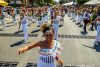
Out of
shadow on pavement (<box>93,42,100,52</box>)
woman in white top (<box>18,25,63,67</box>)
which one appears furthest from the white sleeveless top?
shadow on pavement (<box>93,42,100,52</box>)

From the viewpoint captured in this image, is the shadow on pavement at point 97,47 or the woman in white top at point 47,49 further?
the shadow on pavement at point 97,47

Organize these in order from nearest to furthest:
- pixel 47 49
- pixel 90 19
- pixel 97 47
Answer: pixel 47 49 < pixel 97 47 < pixel 90 19

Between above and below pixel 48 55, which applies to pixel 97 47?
below

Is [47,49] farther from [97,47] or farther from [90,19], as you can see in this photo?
[90,19]

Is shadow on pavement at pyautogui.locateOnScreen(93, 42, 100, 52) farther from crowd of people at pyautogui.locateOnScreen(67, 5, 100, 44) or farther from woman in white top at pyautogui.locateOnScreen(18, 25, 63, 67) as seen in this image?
woman in white top at pyautogui.locateOnScreen(18, 25, 63, 67)

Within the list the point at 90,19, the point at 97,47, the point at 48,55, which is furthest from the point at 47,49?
the point at 90,19

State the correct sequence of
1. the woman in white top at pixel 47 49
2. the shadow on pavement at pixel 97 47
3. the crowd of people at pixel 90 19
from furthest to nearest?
the crowd of people at pixel 90 19, the shadow on pavement at pixel 97 47, the woman in white top at pixel 47 49

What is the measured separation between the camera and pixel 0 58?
11875mm

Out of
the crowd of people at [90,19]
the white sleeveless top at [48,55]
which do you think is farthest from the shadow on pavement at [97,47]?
the white sleeveless top at [48,55]

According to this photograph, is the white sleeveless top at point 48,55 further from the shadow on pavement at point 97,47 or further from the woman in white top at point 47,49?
the shadow on pavement at point 97,47

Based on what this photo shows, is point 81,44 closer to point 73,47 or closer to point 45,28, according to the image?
point 73,47

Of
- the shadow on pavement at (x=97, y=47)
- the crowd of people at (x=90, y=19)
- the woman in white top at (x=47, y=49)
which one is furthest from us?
the crowd of people at (x=90, y=19)

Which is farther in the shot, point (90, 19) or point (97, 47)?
point (90, 19)

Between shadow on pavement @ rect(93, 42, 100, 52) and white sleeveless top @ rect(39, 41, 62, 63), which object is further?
shadow on pavement @ rect(93, 42, 100, 52)
